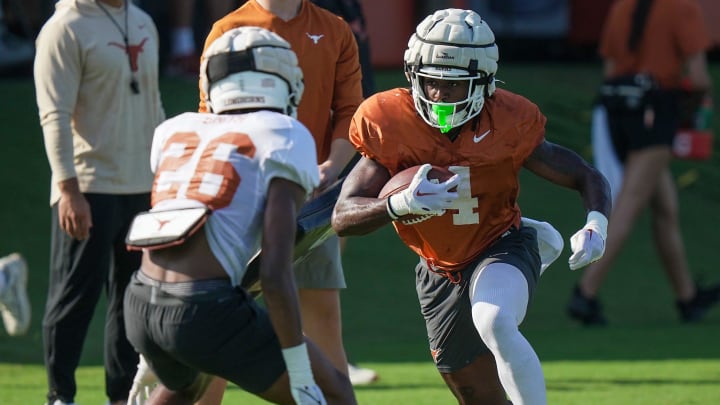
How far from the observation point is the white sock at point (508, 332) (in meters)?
4.84

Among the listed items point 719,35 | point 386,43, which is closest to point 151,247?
point 386,43

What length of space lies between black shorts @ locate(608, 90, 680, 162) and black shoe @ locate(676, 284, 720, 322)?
1035 mm

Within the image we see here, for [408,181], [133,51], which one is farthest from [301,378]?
[133,51]

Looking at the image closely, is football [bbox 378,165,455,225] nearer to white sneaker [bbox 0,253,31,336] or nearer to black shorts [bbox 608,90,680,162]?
white sneaker [bbox 0,253,31,336]

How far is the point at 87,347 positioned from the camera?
338 inches

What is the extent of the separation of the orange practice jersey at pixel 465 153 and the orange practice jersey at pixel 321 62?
598mm

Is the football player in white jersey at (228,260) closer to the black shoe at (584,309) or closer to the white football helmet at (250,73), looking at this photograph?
the white football helmet at (250,73)

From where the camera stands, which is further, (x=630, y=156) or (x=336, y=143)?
(x=630, y=156)

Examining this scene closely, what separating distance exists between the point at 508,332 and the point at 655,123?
459 cm

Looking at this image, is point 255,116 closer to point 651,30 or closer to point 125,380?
point 125,380

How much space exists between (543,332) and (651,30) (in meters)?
2.08

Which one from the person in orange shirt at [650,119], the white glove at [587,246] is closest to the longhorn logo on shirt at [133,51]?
the white glove at [587,246]

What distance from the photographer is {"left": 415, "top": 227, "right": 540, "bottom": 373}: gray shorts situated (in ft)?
17.0

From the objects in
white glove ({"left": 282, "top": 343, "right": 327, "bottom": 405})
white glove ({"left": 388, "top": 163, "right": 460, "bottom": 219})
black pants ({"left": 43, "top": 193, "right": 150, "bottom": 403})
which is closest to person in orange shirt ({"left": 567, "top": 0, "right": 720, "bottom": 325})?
black pants ({"left": 43, "top": 193, "right": 150, "bottom": 403})
